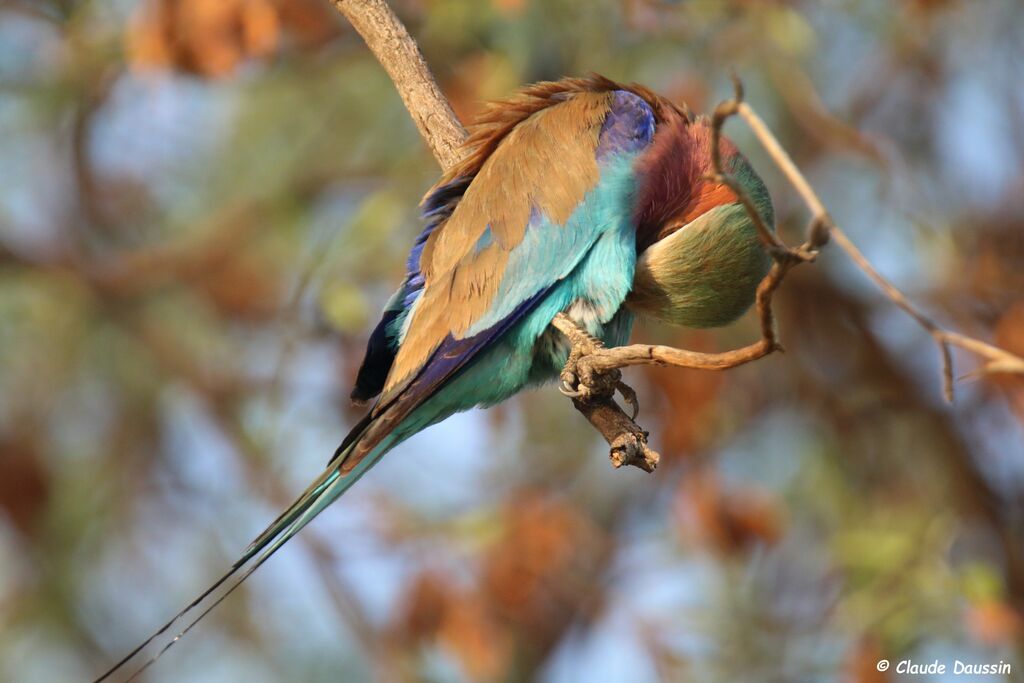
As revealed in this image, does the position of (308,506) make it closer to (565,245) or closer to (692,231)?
(565,245)

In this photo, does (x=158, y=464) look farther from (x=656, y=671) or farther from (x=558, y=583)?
(x=656, y=671)

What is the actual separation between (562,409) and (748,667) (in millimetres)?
1652

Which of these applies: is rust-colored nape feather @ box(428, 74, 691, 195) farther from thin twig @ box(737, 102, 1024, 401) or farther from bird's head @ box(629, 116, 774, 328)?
thin twig @ box(737, 102, 1024, 401)

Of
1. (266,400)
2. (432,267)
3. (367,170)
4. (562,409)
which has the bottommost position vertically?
(562,409)

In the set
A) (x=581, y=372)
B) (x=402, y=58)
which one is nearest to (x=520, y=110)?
(x=402, y=58)

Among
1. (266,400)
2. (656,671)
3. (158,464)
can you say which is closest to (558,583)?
(656,671)

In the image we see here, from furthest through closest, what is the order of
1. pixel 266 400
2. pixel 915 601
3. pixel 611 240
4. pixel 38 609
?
pixel 38 609
pixel 266 400
pixel 915 601
pixel 611 240

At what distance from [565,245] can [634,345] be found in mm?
692

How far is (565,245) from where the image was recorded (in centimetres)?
292

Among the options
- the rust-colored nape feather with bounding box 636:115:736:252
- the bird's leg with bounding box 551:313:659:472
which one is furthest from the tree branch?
the bird's leg with bounding box 551:313:659:472

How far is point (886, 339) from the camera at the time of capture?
6.16m

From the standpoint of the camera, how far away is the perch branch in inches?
71.9

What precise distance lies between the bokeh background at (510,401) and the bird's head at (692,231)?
5.58 ft

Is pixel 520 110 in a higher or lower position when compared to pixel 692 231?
higher
